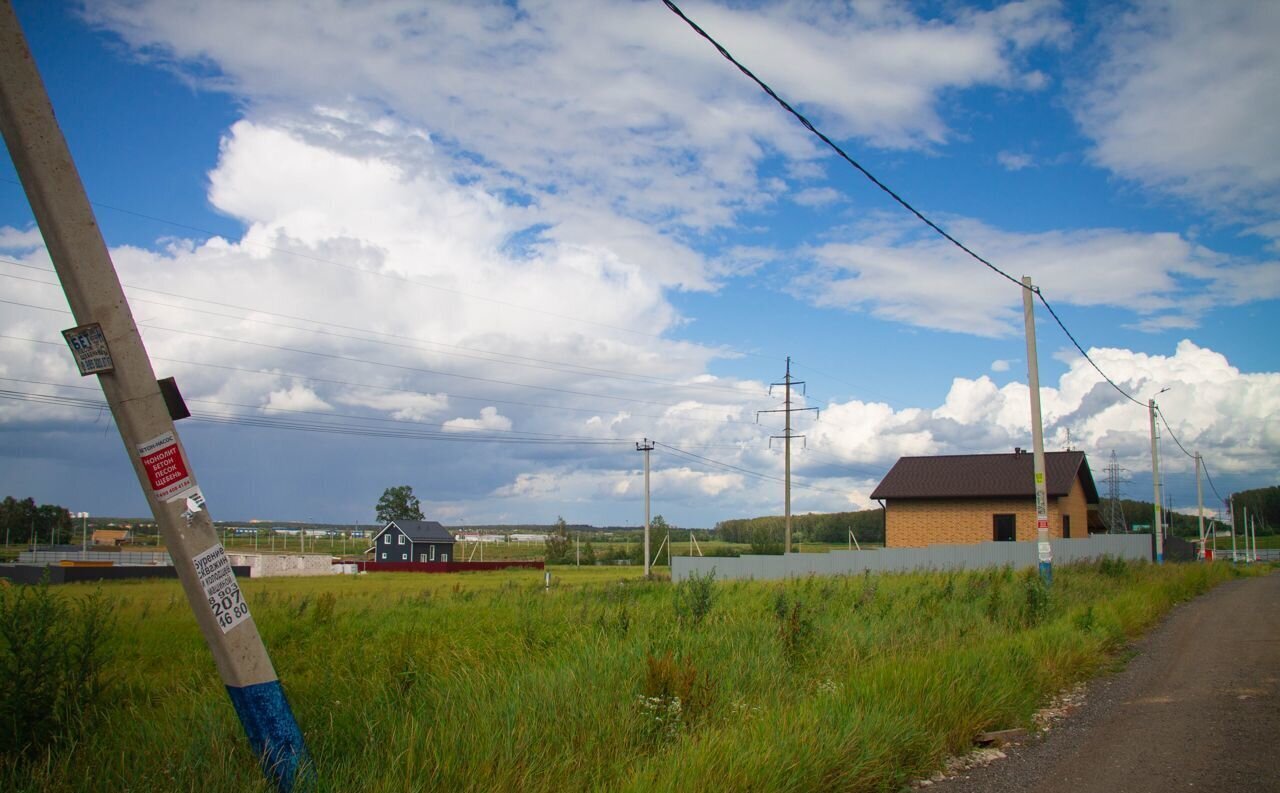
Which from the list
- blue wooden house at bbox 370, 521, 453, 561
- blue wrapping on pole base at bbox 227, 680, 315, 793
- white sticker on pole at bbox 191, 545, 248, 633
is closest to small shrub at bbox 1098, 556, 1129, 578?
blue wrapping on pole base at bbox 227, 680, 315, 793

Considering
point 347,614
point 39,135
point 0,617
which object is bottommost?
point 347,614

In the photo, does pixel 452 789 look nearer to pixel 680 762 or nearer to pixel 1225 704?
pixel 680 762

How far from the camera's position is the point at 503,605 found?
17.9m

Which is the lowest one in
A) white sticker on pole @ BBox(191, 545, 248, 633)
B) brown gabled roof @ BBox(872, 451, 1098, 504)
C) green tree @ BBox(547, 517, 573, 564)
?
green tree @ BBox(547, 517, 573, 564)

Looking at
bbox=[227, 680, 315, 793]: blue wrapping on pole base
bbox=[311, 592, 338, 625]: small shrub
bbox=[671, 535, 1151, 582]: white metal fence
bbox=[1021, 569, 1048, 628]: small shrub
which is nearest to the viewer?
bbox=[227, 680, 315, 793]: blue wrapping on pole base

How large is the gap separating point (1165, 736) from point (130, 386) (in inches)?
332

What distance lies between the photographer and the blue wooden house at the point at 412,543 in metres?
95.4

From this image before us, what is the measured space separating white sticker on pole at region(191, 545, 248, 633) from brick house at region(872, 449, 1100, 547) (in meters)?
42.6

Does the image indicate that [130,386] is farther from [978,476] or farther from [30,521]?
[30,521]

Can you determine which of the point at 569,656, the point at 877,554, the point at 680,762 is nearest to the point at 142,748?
the point at 680,762

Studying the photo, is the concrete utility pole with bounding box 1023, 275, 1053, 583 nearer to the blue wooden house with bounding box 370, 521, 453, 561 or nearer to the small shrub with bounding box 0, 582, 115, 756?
the small shrub with bounding box 0, 582, 115, 756

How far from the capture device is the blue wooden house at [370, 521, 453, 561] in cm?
9538

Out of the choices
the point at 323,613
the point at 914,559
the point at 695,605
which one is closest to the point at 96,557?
the point at 914,559

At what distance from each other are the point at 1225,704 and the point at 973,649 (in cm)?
243
